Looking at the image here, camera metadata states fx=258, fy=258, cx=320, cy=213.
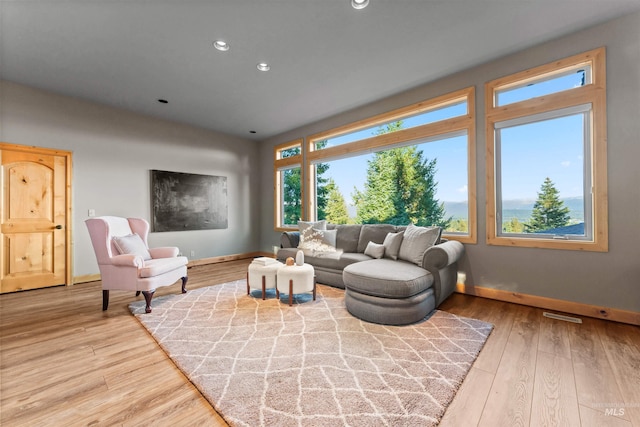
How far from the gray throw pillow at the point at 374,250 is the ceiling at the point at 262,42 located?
90.7 inches

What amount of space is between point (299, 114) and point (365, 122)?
1262mm

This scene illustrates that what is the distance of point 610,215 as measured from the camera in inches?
99.3

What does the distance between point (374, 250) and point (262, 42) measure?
2824 mm

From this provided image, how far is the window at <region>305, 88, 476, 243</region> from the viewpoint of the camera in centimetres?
349

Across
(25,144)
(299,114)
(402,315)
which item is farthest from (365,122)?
(25,144)

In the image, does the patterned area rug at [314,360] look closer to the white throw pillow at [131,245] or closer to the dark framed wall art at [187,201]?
the white throw pillow at [131,245]

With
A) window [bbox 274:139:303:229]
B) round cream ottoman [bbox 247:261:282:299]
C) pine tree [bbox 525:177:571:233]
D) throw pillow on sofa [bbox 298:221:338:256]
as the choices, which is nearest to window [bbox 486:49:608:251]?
pine tree [bbox 525:177:571:233]

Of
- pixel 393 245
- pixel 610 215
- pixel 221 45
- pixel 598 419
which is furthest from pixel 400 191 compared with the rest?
pixel 598 419

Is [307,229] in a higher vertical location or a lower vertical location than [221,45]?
lower

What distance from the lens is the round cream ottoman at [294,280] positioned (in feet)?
9.44

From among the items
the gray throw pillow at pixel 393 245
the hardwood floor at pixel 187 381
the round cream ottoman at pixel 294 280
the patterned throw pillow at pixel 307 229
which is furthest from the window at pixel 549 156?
the patterned throw pillow at pixel 307 229

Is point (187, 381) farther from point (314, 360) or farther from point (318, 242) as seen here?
point (318, 242)

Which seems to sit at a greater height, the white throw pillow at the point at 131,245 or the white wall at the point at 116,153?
the white wall at the point at 116,153

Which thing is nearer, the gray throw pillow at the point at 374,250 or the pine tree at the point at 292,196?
the gray throw pillow at the point at 374,250
